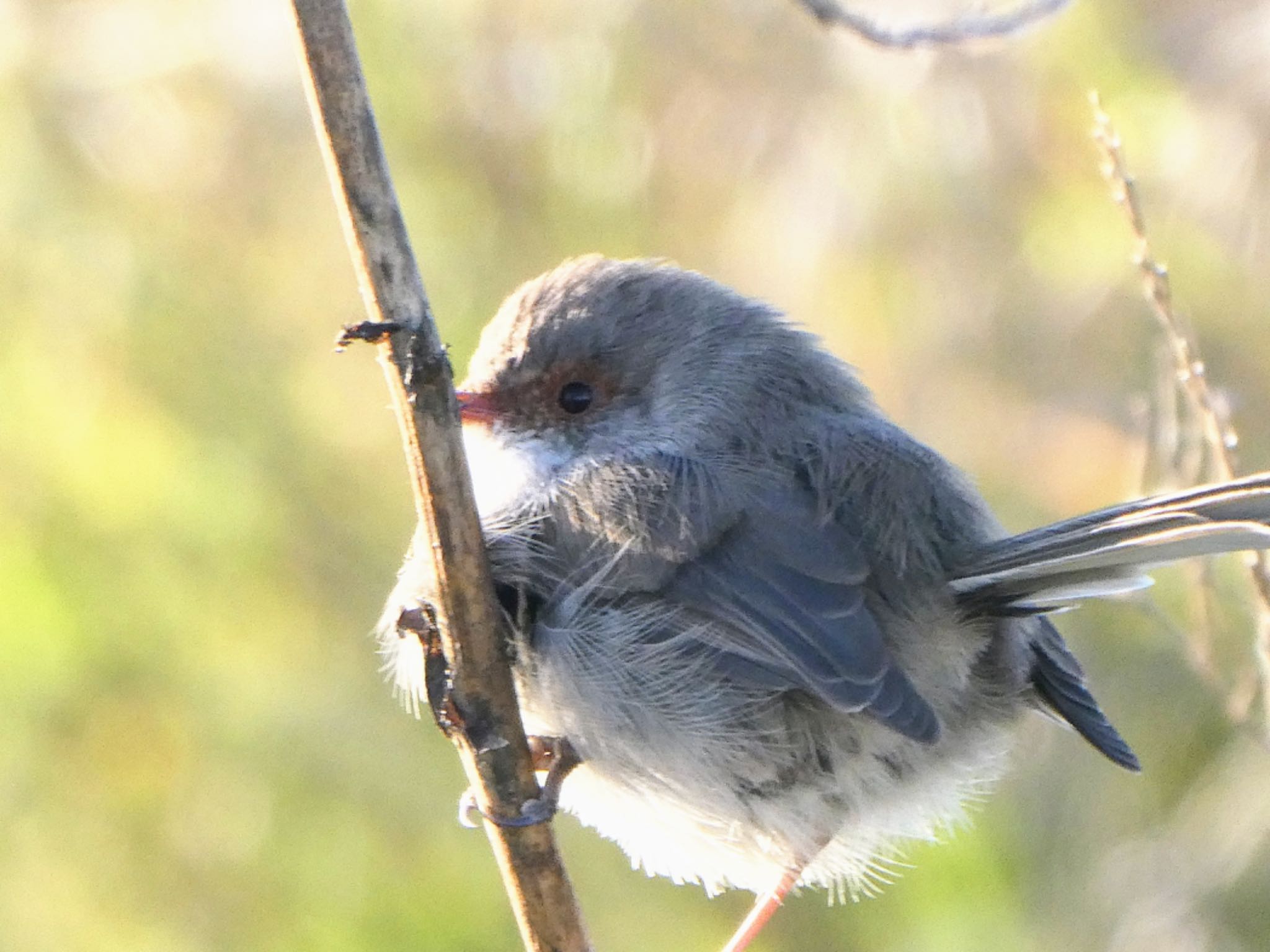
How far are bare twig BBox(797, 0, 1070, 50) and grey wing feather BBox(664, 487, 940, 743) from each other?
1113 mm

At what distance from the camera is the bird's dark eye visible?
4211 mm

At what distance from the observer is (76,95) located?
6.30 meters

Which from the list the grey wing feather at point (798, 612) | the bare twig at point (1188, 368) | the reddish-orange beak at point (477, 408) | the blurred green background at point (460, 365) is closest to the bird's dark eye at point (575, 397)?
the reddish-orange beak at point (477, 408)

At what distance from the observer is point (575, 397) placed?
422cm

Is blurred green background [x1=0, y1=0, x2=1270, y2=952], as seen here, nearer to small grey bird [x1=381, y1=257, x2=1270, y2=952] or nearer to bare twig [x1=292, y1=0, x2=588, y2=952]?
small grey bird [x1=381, y1=257, x2=1270, y2=952]

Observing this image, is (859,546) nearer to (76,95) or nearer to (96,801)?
(96,801)

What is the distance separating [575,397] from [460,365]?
6.02 feet

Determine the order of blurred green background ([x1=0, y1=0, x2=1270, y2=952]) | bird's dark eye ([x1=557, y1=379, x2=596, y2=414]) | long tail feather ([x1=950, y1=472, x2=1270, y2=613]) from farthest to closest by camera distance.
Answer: blurred green background ([x1=0, y1=0, x2=1270, y2=952]) → bird's dark eye ([x1=557, y1=379, x2=596, y2=414]) → long tail feather ([x1=950, y1=472, x2=1270, y2=613])

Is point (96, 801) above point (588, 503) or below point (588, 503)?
above

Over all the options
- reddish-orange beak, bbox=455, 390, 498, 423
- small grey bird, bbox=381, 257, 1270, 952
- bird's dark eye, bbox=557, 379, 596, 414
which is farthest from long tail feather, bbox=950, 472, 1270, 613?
reddish-orange beak, bbox=455, 390, 498, 423

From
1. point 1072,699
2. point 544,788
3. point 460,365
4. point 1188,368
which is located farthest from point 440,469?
point 460,365

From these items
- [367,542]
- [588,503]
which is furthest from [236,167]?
[588,503]

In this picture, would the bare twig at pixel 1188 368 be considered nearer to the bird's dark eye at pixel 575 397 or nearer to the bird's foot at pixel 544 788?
the bird's dark eye at pixel 575 397

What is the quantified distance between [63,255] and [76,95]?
61 cm
